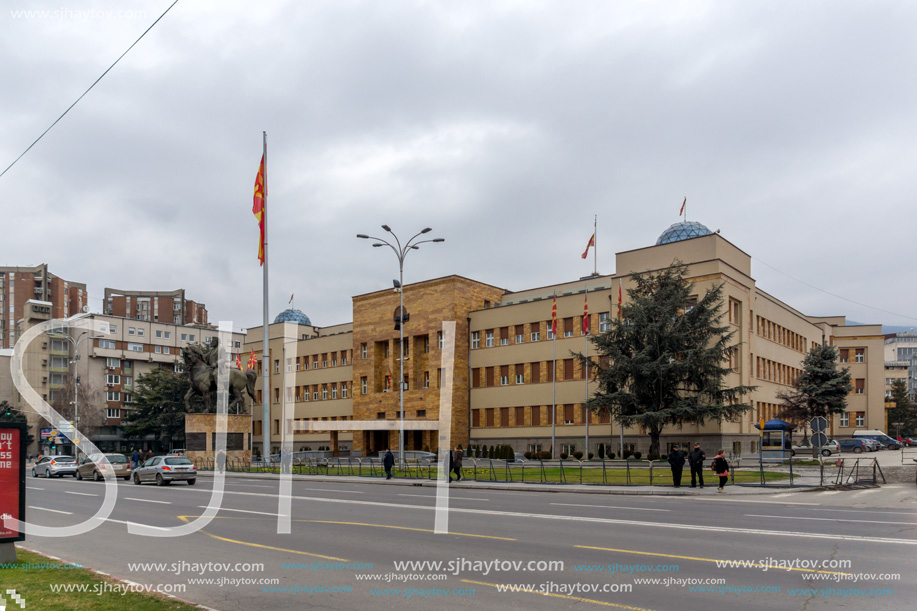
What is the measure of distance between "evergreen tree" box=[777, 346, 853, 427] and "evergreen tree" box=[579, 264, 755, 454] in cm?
1373

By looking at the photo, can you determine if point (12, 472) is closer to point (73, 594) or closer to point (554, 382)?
point (73, 594)

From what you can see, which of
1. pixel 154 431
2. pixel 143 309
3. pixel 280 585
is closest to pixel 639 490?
pixel 280 585

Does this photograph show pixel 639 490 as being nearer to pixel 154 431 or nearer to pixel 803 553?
pixel 803 553

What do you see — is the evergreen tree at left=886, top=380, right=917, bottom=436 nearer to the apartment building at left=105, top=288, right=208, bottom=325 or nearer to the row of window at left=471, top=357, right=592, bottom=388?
the row of window at left=471, top=357, right=592, bottom=388

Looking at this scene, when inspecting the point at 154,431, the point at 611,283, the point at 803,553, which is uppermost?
the point at 611,283

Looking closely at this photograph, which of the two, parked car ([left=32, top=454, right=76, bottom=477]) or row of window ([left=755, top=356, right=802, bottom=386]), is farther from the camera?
row of window ([left=755, top=356, right=802, bottom=386])

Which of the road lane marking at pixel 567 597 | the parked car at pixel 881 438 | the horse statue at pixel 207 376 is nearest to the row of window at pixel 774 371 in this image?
the parked car at pixel 881 438

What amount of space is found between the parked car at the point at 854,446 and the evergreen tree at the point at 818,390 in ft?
15.3

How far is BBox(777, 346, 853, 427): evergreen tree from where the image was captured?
5772 centimetres

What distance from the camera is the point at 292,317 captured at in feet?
318

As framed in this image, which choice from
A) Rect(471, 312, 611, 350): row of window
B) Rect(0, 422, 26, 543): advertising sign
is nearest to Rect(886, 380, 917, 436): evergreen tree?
Rect(471, 312, 611, 350): row of window

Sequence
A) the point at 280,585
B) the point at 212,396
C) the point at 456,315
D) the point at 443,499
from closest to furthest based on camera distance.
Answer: the point at 280,585 → the point at 443,499 → the point at 212,396 → the point at 456,315

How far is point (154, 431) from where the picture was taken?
8956 centimetres

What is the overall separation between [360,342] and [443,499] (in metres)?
49.9
